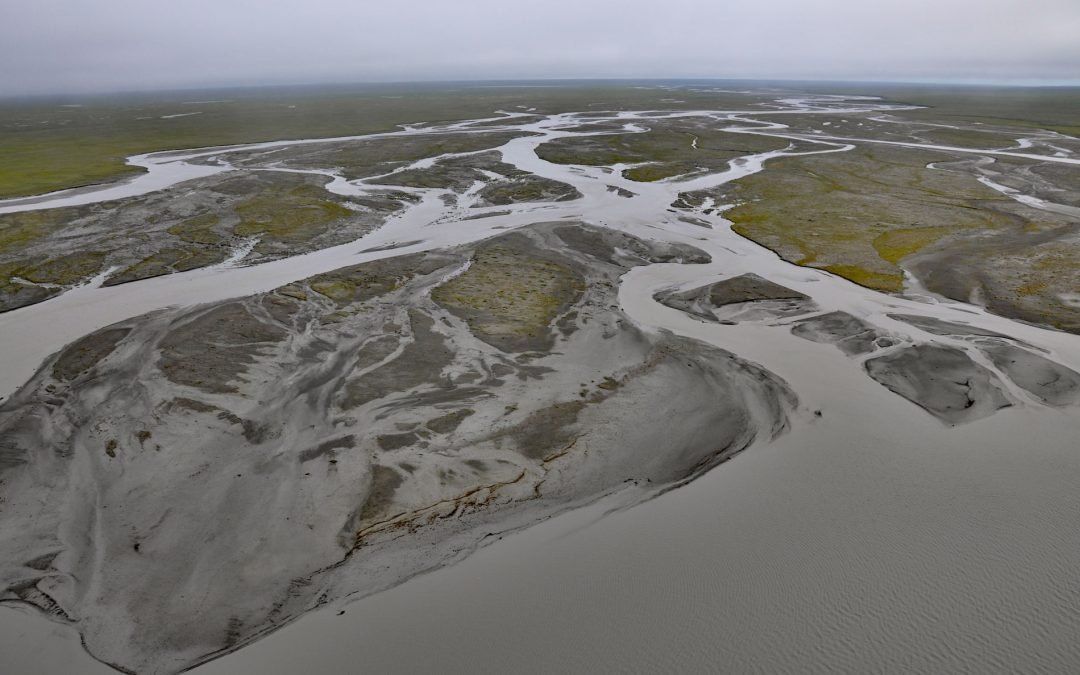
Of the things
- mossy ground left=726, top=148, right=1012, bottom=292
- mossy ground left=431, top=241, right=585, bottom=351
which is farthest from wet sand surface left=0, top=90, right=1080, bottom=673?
mossy ground left=726, top=148, right=1012, bottom=292

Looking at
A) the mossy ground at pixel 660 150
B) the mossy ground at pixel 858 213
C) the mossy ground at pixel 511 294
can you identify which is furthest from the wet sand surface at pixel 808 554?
the mossy ground at pixel 660 150

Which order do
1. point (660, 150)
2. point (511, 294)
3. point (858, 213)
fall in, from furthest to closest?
1. point (660, 150)
2. point (858, 213)
3. point (511, 294)

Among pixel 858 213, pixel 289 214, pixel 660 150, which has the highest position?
pixel 660 150

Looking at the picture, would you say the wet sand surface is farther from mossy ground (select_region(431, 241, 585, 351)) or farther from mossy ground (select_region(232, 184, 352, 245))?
Answer: mossy ground (select_region(232, 184, 352, 245))

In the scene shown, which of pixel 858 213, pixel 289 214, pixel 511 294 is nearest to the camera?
pixel 511 294

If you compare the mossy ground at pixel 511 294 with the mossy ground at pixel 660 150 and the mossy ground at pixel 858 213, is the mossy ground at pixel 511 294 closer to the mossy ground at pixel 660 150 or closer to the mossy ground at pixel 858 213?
the mossy ground at pixel 858 213

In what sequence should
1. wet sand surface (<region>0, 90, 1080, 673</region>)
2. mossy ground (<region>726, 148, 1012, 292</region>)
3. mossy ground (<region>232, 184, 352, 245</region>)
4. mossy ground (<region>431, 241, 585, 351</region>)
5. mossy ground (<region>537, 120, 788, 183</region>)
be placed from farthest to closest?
1. mossy ground (<region>537, 120, 788, 183</region>)
2. mossy ground (<region>232, 184, 352, 245</region>)
3. mossy ground (<region>726, 148, 1012, 292</region>)
4. mossy ground (<region>431, 241, 585, 351</region>)
5. wet sand surface (<region>0, 90, 1080, 673</region>)

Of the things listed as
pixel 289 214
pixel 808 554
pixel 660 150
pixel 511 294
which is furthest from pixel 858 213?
pixel 289 214

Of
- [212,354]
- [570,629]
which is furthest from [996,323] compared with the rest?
[212,354]

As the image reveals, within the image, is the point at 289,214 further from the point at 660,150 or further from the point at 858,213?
the point at 660,150
